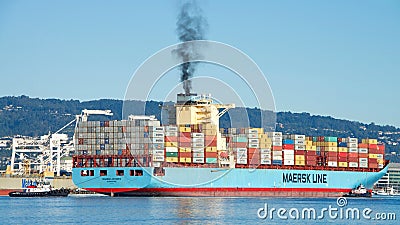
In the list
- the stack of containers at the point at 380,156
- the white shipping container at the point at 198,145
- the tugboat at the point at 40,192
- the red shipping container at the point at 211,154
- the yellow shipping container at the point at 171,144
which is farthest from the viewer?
the stack of containers at the point at 380,156

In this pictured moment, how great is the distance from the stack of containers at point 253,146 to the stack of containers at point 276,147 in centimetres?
130

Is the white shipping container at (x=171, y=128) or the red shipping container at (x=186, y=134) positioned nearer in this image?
the white shipping container at (x=171, y=128)

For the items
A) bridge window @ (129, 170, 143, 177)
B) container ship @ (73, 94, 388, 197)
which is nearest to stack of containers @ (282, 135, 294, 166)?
container ship @ (73, 94, 388, 197)

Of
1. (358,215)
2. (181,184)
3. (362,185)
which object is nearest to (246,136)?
(181,184)

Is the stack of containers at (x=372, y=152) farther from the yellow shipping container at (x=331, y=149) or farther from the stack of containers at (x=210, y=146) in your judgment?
the stack of containers at (x=210, y=146)

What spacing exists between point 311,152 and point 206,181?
12630 mm

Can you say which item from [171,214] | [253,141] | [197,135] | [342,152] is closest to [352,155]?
[342,152]

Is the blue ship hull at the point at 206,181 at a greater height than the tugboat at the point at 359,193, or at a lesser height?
greater

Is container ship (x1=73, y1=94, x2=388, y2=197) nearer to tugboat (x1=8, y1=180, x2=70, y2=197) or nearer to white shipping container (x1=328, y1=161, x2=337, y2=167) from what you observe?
white shipping container (x1=328, y1=161, x2=337, y2=167)

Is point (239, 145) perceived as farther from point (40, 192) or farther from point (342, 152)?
point (40, 192)

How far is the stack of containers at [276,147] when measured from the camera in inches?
3068

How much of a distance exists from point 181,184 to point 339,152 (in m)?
18.3

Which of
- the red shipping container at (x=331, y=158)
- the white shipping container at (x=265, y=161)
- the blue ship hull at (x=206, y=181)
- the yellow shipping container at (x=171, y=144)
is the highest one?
the yellow shipping container at (x=171, y=144)

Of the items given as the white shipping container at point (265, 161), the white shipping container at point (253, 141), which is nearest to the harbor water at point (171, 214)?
the white shipping container at point (253, 141)
